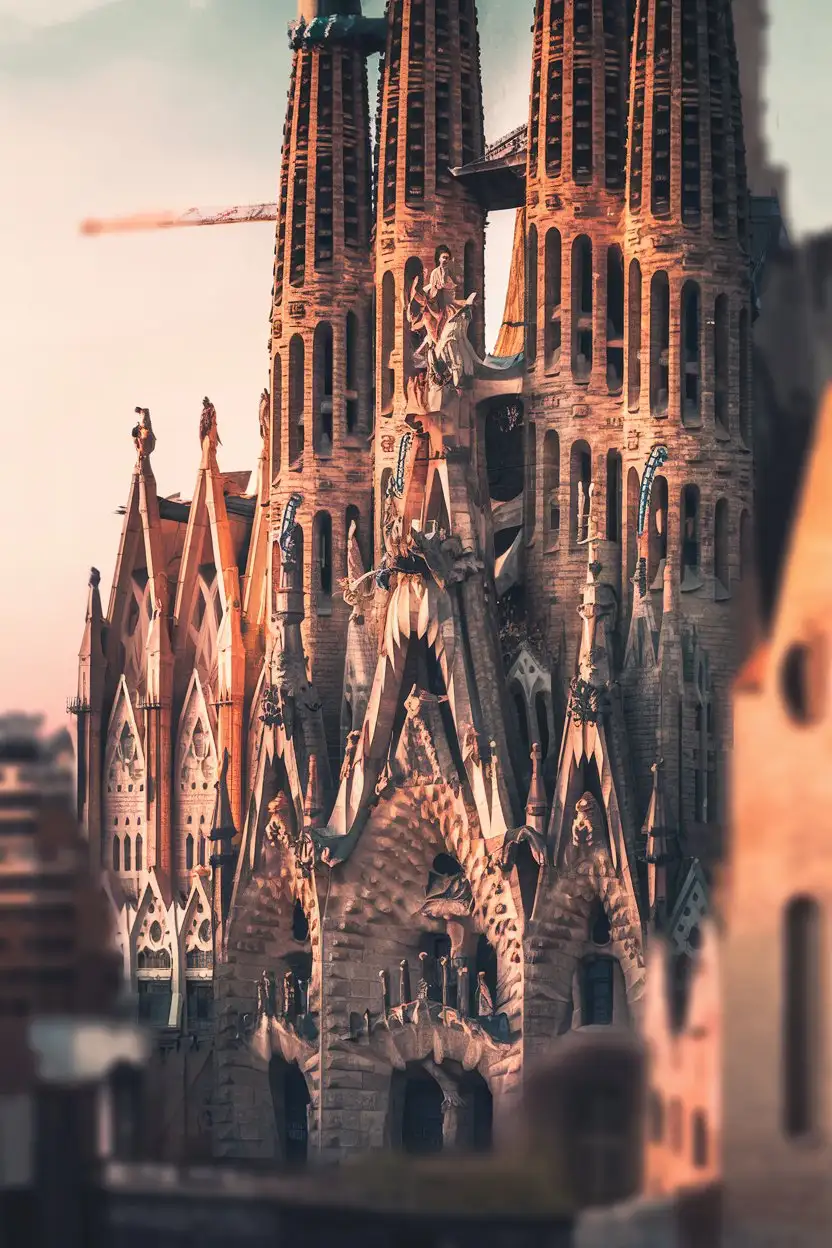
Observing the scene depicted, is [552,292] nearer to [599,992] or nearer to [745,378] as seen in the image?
[745,378]

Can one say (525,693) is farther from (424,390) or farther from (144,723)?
(144,723)

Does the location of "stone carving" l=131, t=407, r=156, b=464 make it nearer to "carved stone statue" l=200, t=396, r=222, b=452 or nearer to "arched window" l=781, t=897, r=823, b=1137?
"carved stone statue" l=200, t=396, r=222, b=452

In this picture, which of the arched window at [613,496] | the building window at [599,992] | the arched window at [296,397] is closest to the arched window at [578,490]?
the arched window at [613,496]

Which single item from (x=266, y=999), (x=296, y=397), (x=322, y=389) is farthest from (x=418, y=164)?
(x=266, y=999)

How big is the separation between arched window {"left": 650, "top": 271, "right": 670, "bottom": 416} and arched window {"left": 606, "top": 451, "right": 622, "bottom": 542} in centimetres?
129

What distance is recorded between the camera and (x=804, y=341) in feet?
67.8

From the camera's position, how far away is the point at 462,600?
5753cm

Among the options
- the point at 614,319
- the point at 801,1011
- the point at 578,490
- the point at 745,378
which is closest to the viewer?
the point at 801,1011

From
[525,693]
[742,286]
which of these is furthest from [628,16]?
[525,693]

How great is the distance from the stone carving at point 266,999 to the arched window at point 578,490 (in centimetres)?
904

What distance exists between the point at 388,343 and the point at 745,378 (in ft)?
24.5

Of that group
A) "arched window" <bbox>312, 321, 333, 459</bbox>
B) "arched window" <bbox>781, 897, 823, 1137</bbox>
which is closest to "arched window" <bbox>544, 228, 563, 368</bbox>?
"arched window" <bbox>312, 321, 333, 459</bbox>

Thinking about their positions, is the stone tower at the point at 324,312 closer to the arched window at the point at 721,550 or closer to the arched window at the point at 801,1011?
the arched window at the point at 721,550

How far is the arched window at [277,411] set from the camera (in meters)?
63.9
